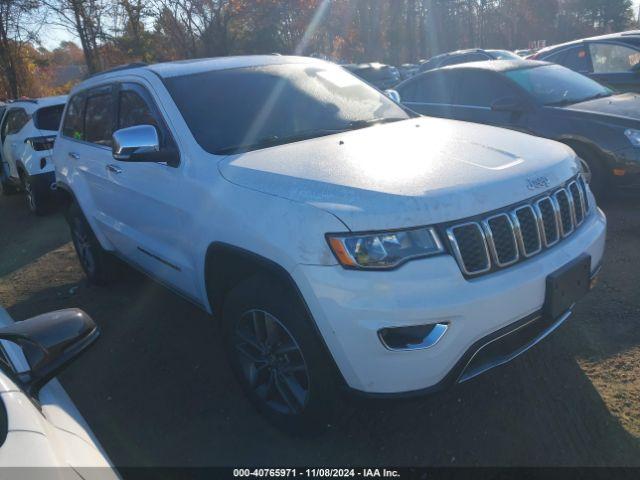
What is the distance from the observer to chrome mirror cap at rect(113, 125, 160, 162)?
10.4 ft

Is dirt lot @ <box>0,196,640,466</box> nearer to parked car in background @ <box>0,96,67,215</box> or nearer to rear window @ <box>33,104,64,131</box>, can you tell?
parked car in background @ <box>0,96,67,215</box>

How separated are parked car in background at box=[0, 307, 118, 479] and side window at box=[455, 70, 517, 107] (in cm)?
570

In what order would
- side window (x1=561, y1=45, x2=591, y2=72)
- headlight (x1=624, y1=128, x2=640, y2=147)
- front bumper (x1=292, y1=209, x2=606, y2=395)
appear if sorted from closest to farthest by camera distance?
front bumper (x1=292, y1=209, x2=606, y2=395), headlight (x1=624, y1=128, x2=640, y2=147), side window (x1=561, y1=45, x2=591, y2=72)

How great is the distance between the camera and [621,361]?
3.27m

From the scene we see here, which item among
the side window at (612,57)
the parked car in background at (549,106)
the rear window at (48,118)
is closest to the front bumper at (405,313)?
the parked car in background at (549,106)

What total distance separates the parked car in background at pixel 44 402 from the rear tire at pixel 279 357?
827 millimetres

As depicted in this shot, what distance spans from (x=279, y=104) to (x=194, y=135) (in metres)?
0.67

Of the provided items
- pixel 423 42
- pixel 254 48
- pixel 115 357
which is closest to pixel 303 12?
pixel 254 48

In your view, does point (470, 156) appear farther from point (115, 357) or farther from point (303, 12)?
point (303, 12)

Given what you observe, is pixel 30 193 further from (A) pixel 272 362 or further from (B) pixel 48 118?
(A) pixel 272 362

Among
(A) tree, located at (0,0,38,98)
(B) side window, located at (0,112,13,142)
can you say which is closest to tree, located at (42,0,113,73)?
(A) tree, located at (0,0,38,98)

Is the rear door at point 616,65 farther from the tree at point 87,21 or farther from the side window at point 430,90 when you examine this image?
the tree at point 87,21

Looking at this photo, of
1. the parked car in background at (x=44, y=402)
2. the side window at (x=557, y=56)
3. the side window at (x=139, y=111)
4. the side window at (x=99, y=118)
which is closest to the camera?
the parked car in background at (x=44, y=402)

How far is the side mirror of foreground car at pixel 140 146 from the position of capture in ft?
10.4
